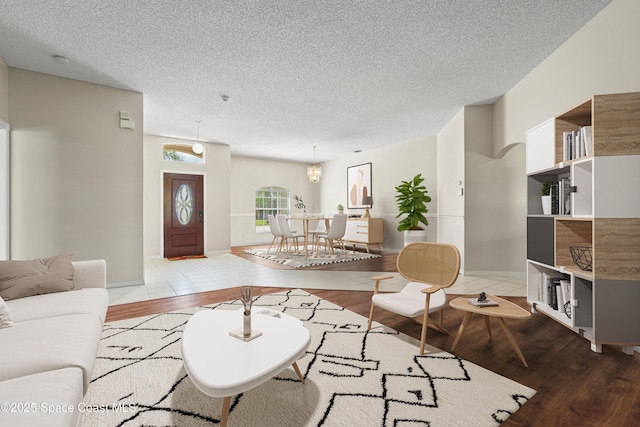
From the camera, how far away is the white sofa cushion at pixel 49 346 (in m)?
1.23

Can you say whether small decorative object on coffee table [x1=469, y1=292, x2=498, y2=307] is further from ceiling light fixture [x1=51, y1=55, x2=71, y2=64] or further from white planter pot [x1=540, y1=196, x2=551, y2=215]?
ceiling light fixture [x1=51, y1=55, x2=71, y2=64]

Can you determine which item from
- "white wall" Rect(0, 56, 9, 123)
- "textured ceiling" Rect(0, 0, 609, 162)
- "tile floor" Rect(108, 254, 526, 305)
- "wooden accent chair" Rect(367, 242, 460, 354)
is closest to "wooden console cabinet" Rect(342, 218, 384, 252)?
"tile floor" Rect(108, 254, 526, 305)

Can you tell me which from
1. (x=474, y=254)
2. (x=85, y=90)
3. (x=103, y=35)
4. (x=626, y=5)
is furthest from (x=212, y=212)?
(x=626, y=5)

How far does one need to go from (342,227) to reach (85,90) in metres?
4.97

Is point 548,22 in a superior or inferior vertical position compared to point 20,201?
superior

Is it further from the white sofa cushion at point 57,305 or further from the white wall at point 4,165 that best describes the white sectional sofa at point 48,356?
the white wall at point 4,165

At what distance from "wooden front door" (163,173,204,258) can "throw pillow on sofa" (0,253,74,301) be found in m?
4.56

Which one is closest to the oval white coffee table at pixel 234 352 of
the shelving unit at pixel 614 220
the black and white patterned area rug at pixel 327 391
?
the black and white patterned area rug at pixel 327 391

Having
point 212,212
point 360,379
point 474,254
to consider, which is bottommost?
point 360,379

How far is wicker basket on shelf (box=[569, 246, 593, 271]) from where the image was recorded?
7.97 feet

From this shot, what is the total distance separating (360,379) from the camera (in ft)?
5.83

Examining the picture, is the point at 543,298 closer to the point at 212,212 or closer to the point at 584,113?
the point at 584,113

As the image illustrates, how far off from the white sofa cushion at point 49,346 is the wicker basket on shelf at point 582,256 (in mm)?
3506

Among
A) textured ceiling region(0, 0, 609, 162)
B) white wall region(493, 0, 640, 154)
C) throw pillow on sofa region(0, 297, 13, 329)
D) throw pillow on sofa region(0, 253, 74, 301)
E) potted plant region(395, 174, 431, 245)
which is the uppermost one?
textured ceiling region(0, 0, 609, 162)
